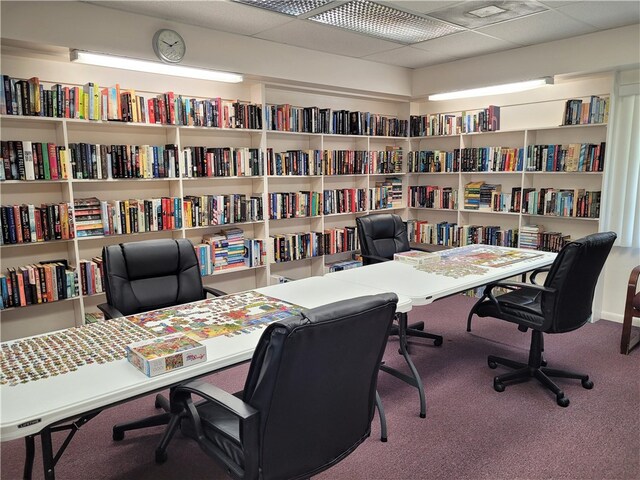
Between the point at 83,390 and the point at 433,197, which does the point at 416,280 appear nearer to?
the point at 83,390

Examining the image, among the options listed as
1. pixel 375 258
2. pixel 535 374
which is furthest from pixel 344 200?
pixel 535 374

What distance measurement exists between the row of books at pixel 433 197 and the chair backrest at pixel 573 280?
2624 mm

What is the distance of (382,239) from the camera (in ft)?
14.0

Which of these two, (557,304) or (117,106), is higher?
(117,106)

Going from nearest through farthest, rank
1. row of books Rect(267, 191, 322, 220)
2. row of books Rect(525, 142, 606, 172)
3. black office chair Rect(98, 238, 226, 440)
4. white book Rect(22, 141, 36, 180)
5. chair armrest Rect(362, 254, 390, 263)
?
black office chair Rect(98, 238, 226, 440)
white book Rect(22, 141, 36, 180)
chair armrest Rect(362, 254, 390, 263)
row of books Rect(525, 142, 606, 172)
row of books Rect(267, 191, 322, 220)

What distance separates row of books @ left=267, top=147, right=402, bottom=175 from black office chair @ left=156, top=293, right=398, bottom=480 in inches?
124

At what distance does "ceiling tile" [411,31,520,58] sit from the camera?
4180 millimetres

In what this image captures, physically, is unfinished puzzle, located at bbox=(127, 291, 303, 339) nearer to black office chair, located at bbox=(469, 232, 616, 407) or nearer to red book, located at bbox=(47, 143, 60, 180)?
black office chair, located at bbox=(469, 232, 616, 407)

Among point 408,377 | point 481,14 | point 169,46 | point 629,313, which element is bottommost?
point 408,377

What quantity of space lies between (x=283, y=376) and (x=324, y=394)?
8.3 inches

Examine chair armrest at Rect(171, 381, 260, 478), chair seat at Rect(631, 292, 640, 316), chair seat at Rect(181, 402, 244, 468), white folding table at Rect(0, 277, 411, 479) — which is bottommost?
chair seat at Rect(631, 292, 640, 316)

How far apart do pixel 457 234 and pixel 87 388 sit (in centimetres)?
459

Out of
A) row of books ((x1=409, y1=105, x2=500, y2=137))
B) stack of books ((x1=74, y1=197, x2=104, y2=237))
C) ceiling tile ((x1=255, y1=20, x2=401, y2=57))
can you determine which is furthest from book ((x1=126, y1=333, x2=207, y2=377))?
row of books ((x1=409, y1=105, x2=500, y2=137))

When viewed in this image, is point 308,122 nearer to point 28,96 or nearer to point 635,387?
point 28,96
